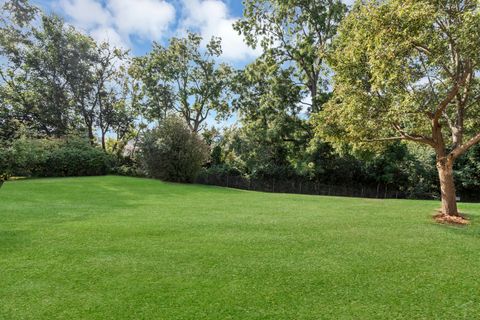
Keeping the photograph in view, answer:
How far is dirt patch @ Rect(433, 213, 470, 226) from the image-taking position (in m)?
7.68

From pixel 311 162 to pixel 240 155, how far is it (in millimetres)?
5044

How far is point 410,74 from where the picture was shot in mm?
Result: 7559

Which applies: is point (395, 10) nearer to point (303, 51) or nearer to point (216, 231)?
point (216, 231)

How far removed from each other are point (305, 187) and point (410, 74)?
14.0 m

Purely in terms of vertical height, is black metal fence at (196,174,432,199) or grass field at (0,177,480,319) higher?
black metal fence at (196,174,432,199)

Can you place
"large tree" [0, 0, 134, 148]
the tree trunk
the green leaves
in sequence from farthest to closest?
"large tree" [0, 0, 134, 148], the tree trunk, the green leaves

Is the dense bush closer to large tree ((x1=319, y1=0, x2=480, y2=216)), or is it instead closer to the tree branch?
large tree ((x1=319, y1=0, x2=480, y2=216))

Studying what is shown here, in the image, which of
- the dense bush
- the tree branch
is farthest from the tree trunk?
the dense bush

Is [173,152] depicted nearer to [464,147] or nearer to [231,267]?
[464,147]

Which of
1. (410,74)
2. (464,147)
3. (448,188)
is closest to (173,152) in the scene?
(410,74)

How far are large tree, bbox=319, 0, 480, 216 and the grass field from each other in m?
2.52

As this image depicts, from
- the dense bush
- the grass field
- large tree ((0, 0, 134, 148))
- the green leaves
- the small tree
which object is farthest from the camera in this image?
large tree ((0, 0, 134, 148))

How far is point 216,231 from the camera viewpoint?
20.7 feet

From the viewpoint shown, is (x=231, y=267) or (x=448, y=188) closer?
(x=231, y=267)
